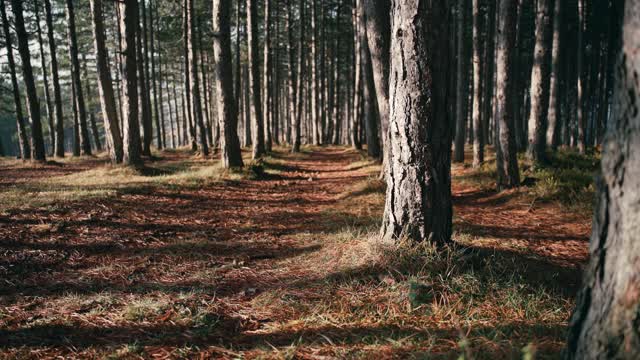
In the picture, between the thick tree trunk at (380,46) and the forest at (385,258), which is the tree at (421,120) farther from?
the thick tree trunk at (380,46)

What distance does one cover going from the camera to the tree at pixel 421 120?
377 centimetres

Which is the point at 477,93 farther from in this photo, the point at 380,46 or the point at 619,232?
the point at 619,232

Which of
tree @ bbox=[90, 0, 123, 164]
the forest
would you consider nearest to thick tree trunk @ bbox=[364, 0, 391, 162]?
the forest

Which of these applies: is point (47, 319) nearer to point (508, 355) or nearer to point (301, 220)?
point (508, 355)

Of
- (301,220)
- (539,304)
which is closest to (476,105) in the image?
(301,220)

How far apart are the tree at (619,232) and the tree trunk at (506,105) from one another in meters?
7.32

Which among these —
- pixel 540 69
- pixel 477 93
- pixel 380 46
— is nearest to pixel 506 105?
pixel 540 69

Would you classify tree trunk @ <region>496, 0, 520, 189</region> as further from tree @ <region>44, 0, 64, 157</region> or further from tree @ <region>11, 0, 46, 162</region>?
tree @ <region>44, 0, 64, 157</region>

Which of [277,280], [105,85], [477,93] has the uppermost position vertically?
[105,85]

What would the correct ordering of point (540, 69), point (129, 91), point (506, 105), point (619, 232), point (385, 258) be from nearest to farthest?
point (619, 232), point (385, 258), point (506, 105), point (540, 69), point (129, 91)

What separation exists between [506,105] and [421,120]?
Result: 5.74 meters

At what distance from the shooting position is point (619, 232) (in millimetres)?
1541

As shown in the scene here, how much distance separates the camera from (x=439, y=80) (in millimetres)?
3816

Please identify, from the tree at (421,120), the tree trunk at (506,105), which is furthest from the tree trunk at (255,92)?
the tree at (421,120)
